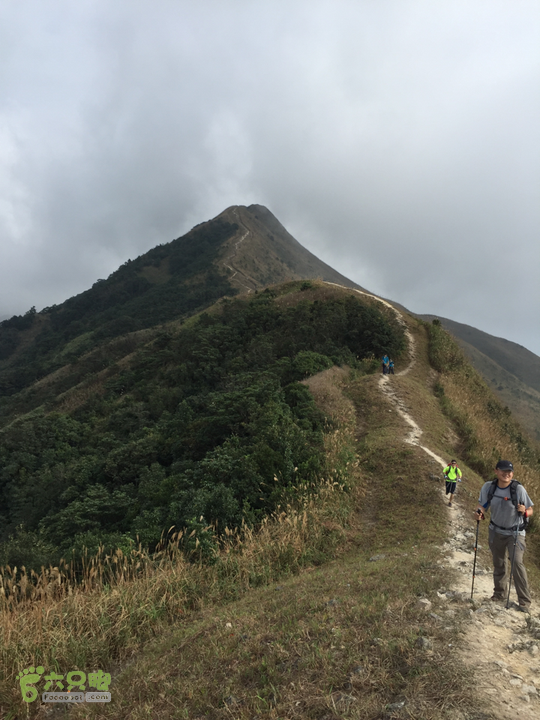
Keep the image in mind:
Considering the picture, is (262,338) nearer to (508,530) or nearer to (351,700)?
(508,530)

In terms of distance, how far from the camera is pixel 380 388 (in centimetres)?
1548

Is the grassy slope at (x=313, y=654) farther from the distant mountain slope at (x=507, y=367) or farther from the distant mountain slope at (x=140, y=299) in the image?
the distant mountain slope at (x=507, y=367)

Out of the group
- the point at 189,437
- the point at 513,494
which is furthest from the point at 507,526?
the point at 189,437

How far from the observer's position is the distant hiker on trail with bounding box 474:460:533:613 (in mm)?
4449

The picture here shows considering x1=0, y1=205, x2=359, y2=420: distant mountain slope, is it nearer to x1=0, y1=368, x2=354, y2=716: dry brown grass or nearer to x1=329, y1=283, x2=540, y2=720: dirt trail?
x1=0, y1=368, x2=354, y2=716: dry brown grass

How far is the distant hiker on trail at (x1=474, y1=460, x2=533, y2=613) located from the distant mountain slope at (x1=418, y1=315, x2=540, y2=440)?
1819 inches

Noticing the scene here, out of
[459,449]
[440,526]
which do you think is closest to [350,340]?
[459,449]

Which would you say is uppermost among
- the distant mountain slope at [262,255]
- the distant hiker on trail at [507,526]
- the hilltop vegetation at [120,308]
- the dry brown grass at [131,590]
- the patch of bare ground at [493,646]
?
the distant mountain slope at [262,255]

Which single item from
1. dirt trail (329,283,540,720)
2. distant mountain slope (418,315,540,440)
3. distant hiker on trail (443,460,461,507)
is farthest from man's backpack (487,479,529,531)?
distant mountain slope (418,315,540,440)

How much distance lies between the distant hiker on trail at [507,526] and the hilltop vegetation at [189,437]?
13.5 ft

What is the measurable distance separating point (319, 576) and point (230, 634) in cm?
197

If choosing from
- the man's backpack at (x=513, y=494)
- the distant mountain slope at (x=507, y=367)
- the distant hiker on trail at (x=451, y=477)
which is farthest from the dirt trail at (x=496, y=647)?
the distant mountain slope at (x=507, y=367)

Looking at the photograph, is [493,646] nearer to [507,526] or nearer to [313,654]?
[313,654]

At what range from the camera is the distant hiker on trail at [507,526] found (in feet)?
14.6
